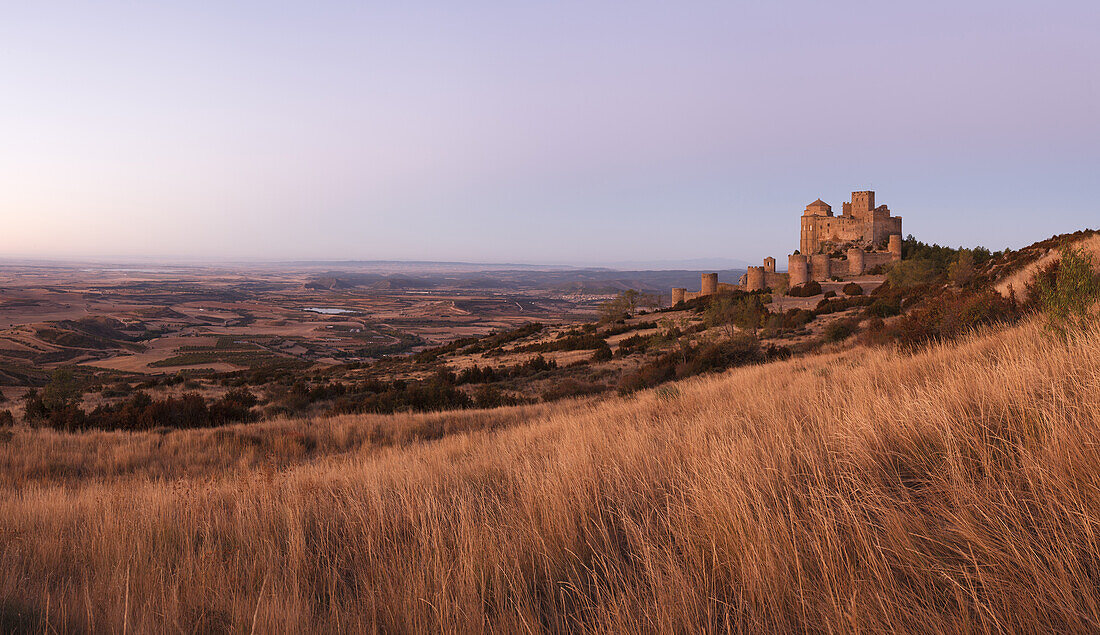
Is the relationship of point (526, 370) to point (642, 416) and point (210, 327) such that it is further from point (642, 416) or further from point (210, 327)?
point (210, 327)

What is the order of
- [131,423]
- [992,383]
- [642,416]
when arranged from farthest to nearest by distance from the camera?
1. [131,423]
2. [642,416]
3. [992,383]

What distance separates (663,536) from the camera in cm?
283

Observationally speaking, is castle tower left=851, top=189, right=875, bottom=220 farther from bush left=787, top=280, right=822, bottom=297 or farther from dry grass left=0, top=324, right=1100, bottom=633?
dry grass left=0, top=324, right=1100, bottom=633

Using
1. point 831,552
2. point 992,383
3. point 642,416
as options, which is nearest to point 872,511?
point 831,552

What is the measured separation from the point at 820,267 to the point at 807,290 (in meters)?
9.84

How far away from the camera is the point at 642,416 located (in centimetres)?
720

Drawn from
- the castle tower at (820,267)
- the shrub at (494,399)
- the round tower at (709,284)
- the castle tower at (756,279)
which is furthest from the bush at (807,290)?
the shrub at (494,399)

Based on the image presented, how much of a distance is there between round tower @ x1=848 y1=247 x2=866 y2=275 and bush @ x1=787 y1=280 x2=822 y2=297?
Answer: 867 cm

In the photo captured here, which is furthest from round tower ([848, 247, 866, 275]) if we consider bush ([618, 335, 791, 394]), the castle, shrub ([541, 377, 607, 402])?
shrub ([541, 377, 607, 402])

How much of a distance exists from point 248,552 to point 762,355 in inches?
701

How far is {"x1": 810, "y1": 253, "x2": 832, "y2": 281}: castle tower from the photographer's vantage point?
51.4 m

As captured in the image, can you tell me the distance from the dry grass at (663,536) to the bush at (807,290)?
42.1 m

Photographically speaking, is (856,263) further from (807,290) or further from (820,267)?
(807,290)

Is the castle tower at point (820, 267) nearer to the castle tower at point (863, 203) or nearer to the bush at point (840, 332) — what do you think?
the castle tower at point (863, 203)
